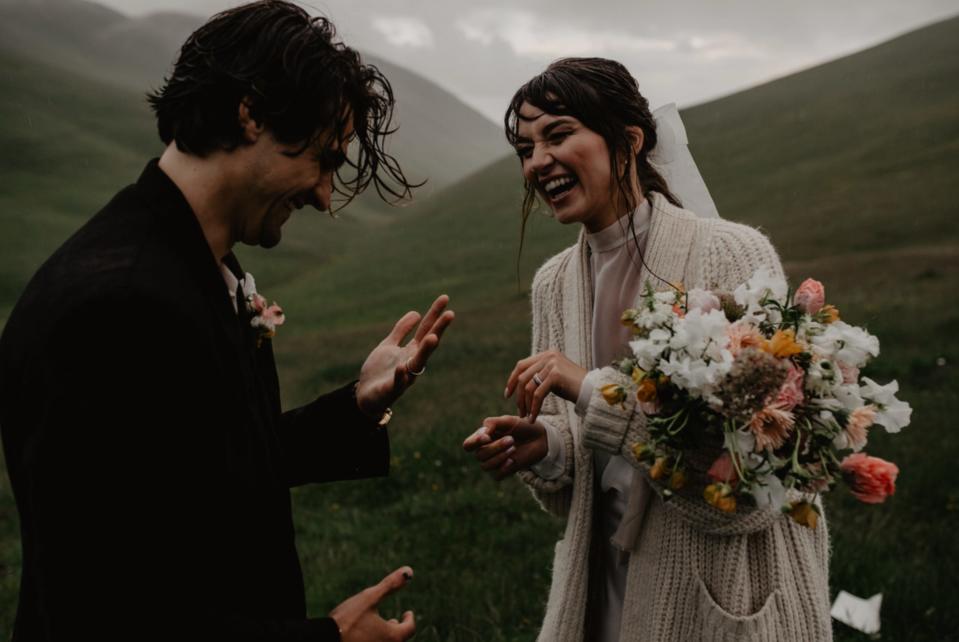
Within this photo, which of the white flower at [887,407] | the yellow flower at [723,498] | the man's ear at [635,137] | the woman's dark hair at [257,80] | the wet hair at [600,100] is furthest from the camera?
the man's ear at [635,137]

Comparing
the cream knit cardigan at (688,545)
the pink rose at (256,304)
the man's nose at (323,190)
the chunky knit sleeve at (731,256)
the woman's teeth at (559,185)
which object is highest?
the woman's teeth at (559,185)

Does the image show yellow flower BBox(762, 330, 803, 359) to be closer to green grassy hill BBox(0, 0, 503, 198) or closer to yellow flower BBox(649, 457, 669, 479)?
yellow flower BBox(649, 457, 669, 479)

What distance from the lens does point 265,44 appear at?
2.51 m

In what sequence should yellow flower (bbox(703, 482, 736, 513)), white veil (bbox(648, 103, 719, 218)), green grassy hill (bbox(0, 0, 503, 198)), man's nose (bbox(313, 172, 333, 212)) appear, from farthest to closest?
green grassy hill (bbox(0, 0, 503, 198)), white veil (bbox(648, 103, 719, 218)), man's nose (bbox(313, 172, 333, 212)), yellow flower (bbox(703, 482, 736, 513))

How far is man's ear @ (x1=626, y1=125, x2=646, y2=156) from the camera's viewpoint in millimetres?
3604

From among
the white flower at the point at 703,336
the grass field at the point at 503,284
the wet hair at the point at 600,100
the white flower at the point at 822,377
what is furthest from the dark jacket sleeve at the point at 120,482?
the grass field at the point at 503,284

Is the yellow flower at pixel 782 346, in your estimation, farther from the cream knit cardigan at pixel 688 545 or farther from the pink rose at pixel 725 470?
the cream knit cardigan at pixel 688 545

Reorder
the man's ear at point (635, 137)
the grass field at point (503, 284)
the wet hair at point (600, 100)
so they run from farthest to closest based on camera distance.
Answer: the grass field at point (503, 284) < the man's ear at point (635, 137) < the wet hair at point (600, 100)

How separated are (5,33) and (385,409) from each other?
121357 mm

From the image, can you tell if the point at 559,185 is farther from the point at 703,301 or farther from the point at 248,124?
the point at 248,124

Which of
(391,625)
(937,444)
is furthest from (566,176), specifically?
(937,444)

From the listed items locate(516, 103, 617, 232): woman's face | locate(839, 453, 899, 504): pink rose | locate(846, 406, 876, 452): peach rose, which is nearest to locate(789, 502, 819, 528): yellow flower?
locate(839, 453, 899, 504): pink rose

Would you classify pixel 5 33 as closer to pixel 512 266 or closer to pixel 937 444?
pixel 512 266

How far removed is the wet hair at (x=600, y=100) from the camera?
348cm
